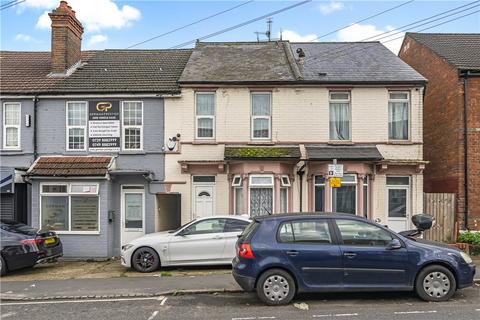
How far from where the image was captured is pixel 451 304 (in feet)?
23.5

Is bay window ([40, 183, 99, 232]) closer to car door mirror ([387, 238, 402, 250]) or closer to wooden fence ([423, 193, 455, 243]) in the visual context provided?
car door mirror ([387, 238, 402, 250])

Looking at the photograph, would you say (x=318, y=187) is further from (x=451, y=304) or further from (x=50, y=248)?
(x=50, y=248)

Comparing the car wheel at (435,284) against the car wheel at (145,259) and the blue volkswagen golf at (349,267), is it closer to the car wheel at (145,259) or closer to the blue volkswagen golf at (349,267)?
the blue volkswagen golf at (349,267)

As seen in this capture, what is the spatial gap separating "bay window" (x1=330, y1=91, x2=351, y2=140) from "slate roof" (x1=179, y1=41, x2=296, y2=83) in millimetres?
1642

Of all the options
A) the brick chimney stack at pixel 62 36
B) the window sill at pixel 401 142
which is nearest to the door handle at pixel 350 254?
the window sill at pixel 401 142

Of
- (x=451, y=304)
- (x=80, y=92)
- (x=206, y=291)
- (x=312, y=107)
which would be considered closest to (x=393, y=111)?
(x=312, y=107)

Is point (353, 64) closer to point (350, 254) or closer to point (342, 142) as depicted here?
point (342, 142)

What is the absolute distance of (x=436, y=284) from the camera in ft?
24.0

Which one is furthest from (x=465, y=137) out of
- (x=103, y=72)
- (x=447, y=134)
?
(x=103, y=72)

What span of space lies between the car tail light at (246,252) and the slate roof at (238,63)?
7.72 meters

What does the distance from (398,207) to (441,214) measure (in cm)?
138

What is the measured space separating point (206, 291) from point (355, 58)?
35.6 ft

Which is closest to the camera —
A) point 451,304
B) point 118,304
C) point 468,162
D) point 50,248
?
point 451,304

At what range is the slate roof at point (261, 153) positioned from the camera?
13.2m
